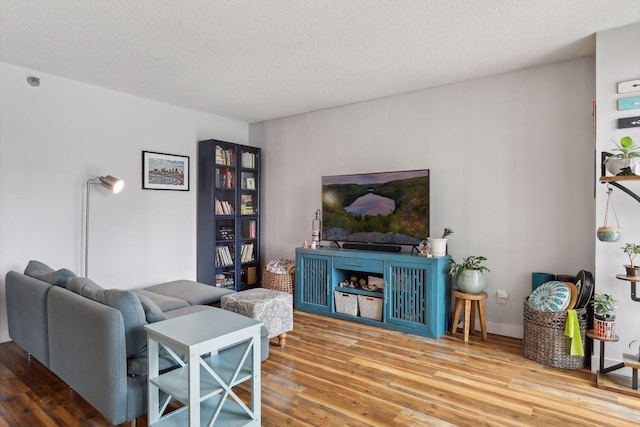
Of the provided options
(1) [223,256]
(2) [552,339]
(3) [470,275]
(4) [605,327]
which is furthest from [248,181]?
(4) [605,327]

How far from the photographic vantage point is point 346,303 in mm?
4008

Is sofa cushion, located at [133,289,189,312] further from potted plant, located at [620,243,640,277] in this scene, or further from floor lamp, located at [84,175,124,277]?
potted plant, located at [620,243,640,277]

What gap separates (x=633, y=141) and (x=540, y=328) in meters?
1.51

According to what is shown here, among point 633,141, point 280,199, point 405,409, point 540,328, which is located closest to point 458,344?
point 540,328

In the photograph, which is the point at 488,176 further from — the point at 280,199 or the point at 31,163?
the point at 31,163

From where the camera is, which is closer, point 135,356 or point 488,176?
point 135,356

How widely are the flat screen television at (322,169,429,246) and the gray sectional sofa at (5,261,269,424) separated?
1.80m

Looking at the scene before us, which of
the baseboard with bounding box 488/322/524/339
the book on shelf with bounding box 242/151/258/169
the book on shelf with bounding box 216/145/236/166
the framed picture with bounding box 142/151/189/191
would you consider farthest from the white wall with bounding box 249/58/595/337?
the framed picture with bounding box 142/151/189/191

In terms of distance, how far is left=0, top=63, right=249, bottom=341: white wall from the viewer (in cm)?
336

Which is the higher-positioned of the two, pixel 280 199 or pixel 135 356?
pixel 280 199

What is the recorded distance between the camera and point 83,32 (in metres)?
2.70

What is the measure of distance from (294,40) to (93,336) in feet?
7.69

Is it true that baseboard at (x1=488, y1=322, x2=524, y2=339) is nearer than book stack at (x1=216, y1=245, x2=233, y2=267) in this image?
Yes

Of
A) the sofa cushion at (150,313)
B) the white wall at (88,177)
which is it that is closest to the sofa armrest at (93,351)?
the sofa cushion at (150,313)
